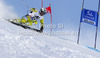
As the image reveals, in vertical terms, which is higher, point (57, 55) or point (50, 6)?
point (50, 6)

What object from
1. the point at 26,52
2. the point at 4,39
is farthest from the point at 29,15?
the point at 26,52

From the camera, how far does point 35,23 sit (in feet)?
38.8

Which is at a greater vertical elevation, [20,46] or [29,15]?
[29,15]

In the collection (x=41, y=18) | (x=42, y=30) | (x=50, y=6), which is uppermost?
(x=50, y=6)

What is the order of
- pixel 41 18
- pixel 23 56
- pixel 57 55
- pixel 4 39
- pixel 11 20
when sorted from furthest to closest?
pixel 11 20 → pixel 41 18 → pixel 4 39 → pixel 57 55 → pixel 23 56

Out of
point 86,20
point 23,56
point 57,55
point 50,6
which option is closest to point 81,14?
point 86,20

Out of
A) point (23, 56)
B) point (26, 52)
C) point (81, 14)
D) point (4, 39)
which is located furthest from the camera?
point (81, 14)

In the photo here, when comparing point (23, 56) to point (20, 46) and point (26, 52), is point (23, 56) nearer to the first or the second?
point (26, 52)

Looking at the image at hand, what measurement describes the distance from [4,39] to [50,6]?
26.2 feet

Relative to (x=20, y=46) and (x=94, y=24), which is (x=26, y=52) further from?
(x=94, y=24)

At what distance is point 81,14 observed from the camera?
42.8 feet

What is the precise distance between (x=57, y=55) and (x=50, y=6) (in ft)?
27.3

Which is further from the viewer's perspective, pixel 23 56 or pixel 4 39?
pixel 4 39

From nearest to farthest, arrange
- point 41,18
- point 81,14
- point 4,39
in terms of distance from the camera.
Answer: point 4,39, point 41,18, point 81,14
